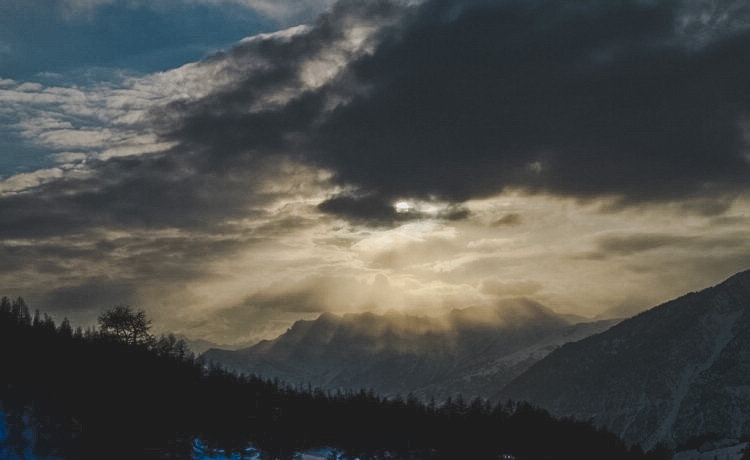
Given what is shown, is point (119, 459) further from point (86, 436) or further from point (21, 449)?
point (21, 449)

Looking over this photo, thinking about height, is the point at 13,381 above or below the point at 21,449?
above

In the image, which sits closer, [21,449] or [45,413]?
[21,449]

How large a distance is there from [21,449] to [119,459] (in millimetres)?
25494

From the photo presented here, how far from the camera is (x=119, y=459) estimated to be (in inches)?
7830

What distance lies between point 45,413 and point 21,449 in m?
14.0

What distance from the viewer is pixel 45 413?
192000 millimetres

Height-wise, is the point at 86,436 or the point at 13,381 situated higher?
the point at 13,381

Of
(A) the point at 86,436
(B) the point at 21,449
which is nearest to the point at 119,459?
(A) the point at 86,436

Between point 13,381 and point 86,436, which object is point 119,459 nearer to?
point 86,436

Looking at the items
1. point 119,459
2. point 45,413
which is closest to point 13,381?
point 45,413

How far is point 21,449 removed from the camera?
7037 inches

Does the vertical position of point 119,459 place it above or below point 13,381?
below

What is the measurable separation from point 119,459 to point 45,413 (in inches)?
767

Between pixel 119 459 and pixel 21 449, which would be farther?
pixel 119 459
